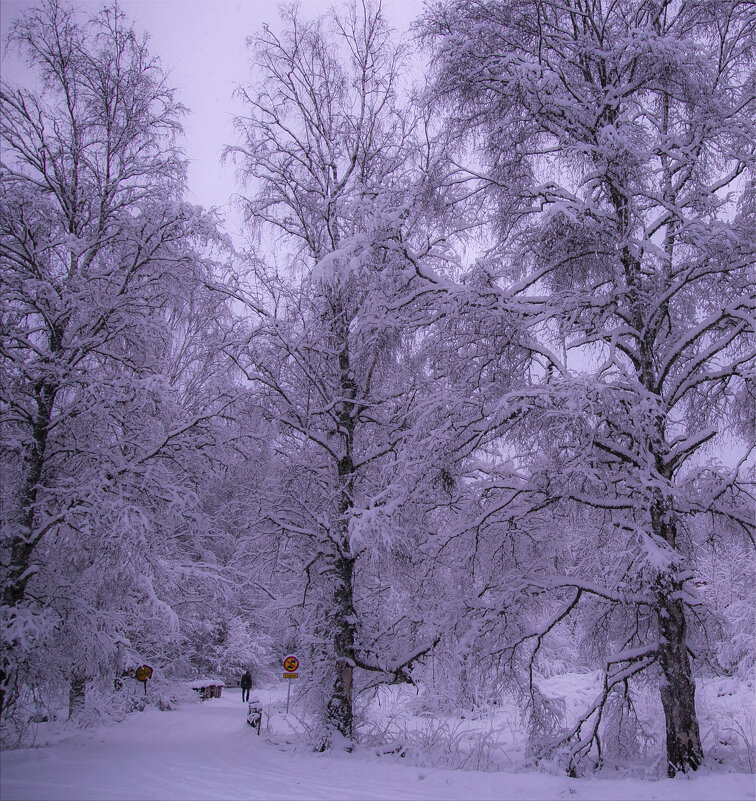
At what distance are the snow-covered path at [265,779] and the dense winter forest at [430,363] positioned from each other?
0.56 meters

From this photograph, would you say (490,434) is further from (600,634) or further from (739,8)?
(739,8)

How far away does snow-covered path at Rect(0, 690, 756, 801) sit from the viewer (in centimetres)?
466

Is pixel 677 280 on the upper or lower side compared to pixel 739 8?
lower

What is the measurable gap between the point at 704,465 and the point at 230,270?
6.81 m

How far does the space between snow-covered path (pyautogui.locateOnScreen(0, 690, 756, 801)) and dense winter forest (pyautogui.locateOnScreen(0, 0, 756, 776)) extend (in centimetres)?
56

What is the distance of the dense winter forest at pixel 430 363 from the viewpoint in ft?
18.7

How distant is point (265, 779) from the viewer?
5.72 meters

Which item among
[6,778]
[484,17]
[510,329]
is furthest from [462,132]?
[6,778]

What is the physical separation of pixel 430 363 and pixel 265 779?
5243mm

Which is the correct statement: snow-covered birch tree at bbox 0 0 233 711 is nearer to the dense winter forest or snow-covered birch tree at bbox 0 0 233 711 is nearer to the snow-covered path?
the dense winter forest

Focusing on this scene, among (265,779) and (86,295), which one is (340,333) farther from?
(265,779)

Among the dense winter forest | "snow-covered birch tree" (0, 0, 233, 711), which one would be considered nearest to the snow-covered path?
the dense winter forest

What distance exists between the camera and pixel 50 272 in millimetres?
7250

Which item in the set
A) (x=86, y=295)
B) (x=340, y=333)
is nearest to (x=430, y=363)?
(x=340, y=333)
